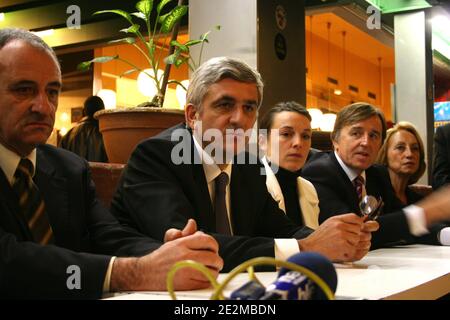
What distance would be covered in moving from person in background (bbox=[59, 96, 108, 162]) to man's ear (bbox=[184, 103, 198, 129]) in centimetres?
→ 144

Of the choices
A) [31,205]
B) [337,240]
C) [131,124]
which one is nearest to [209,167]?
[337,240]

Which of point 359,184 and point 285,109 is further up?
point 285,109

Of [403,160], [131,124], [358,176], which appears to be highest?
[131,124]

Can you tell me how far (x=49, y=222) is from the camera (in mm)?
1477

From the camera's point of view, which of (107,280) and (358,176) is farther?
(358,176)

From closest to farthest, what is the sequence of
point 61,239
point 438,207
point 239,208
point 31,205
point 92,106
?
point 31,205
point 61,239
point 239,208
point 438,207
point 92,106

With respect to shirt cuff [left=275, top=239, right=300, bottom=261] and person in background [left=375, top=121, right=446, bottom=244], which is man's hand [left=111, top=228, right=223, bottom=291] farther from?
person in background [left=375, top=121, right=446, bottom=244]

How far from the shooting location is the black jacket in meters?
3.32

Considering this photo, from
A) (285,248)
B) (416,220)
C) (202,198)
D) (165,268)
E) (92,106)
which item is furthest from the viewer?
(92,106)

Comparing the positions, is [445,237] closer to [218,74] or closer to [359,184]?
[359,184]

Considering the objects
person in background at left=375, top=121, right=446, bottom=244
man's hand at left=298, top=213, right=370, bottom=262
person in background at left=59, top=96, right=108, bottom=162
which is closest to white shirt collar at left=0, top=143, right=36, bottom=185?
man's hand at left=298, top=213, right=370, bottom=262

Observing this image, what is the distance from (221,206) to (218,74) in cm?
43

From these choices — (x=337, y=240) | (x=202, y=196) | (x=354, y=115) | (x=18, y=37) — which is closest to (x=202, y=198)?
(x=202, y=196)

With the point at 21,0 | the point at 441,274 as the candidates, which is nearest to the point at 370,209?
the point at 441,274
